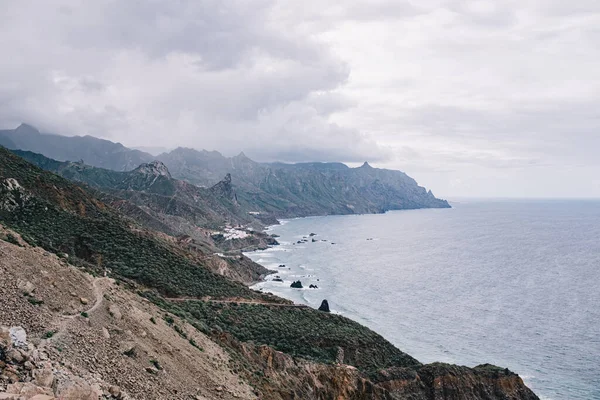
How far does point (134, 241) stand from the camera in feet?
175

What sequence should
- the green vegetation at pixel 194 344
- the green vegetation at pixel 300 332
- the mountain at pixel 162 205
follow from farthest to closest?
the mountain at pixel 162 205, the green vegetation at pixel 300 332, the green vegetation at pixel 194 344

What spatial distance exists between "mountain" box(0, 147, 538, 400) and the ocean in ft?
56.5

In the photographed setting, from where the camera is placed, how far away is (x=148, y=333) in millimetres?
21844

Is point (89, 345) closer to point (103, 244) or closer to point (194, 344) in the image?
point (194, 344)

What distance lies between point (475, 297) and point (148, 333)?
8232 cm

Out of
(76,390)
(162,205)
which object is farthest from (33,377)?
(162,205)

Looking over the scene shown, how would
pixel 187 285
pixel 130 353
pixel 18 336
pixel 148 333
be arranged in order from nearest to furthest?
pixel 18 336 < pixel 130 353 < pixel 148 333 < pixel 187 285

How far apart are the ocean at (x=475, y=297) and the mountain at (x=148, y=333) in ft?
Answer: 56.5

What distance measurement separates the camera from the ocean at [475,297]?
2293 inches

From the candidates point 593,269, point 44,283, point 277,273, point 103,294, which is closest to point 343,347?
point 103,294

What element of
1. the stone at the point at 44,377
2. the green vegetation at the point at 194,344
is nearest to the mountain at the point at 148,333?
the stone at the point at 44,377

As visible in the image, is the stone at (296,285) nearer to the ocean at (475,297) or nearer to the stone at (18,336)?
the ocean at (475,297)

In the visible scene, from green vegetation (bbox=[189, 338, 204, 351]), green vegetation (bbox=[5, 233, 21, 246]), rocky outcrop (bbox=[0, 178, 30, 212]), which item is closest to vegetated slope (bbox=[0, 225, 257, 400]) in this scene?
green vegetation (bbox=[189, 338, 204, 351])

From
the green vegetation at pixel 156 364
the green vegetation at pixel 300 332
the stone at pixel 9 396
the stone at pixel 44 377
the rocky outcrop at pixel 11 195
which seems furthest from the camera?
the rocky outcrop at pixel 11 195
